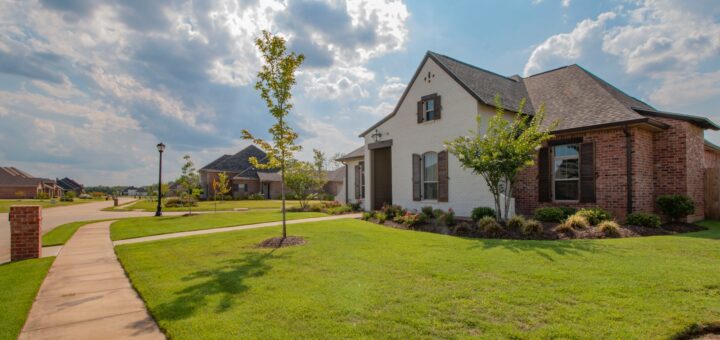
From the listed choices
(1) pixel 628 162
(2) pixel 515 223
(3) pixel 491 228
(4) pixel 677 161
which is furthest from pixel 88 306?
(4) pixel 677 161

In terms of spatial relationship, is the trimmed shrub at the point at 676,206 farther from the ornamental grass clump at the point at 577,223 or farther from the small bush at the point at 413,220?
the small bush at the point at 413,220

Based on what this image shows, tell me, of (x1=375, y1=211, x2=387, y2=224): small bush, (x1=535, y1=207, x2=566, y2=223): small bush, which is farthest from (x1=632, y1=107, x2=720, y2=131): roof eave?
(x1=375, y1=211, x2=387, y2=224): small bush

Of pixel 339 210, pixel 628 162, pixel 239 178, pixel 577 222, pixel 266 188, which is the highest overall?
pixel 628 162

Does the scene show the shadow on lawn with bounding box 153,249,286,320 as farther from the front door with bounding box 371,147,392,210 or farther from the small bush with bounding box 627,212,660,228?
the front door with bounding box 371,147,392,210

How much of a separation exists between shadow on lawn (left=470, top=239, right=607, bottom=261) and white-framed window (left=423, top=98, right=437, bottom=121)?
7651 millimetres

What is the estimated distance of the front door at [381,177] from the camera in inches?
714

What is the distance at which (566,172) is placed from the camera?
12.5 m

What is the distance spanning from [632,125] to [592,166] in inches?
66.9

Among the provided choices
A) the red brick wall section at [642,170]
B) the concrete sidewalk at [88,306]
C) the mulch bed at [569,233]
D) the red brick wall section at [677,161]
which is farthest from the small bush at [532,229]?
the concrete sidewalk at [88,306]

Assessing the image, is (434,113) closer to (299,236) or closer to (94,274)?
(299,236)

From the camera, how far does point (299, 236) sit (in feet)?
32.0

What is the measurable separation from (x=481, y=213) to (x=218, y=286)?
940 centimetres

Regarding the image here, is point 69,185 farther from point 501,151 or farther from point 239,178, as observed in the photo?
point 501,151

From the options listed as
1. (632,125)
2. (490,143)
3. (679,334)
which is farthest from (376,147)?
(679,334)
